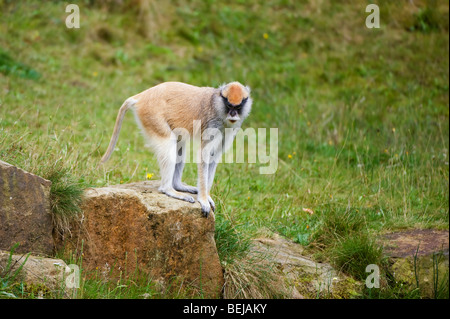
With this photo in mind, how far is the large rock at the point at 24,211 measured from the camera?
3383 mm

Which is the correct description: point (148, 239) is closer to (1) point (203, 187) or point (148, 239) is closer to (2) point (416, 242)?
(1) point (203, 187)

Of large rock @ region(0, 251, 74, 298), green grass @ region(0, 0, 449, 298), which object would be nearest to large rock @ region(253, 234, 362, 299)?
green grass @ region(0, 0, 449, 298)

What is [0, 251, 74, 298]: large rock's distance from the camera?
3197mm

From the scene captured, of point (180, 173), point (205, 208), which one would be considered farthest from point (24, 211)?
point (180, 173)

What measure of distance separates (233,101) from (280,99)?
488 cm

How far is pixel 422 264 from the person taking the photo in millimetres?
4375

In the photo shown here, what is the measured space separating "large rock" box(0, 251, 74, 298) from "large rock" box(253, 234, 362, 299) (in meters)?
1.68

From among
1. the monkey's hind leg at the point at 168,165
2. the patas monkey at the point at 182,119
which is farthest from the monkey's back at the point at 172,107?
the monkey's hind leg at the point at 168,165

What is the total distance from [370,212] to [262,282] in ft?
6.34

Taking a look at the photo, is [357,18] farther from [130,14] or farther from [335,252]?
[335,252]

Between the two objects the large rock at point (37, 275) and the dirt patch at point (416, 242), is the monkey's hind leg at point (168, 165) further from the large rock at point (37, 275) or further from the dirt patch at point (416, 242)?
the dirt patch at point (416, 242)

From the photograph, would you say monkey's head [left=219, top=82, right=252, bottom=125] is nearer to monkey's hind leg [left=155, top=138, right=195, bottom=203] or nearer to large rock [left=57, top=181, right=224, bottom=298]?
monkey's hind leg [left=155, top=138, right=195, bottom=203]

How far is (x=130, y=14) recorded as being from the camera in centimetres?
1020
